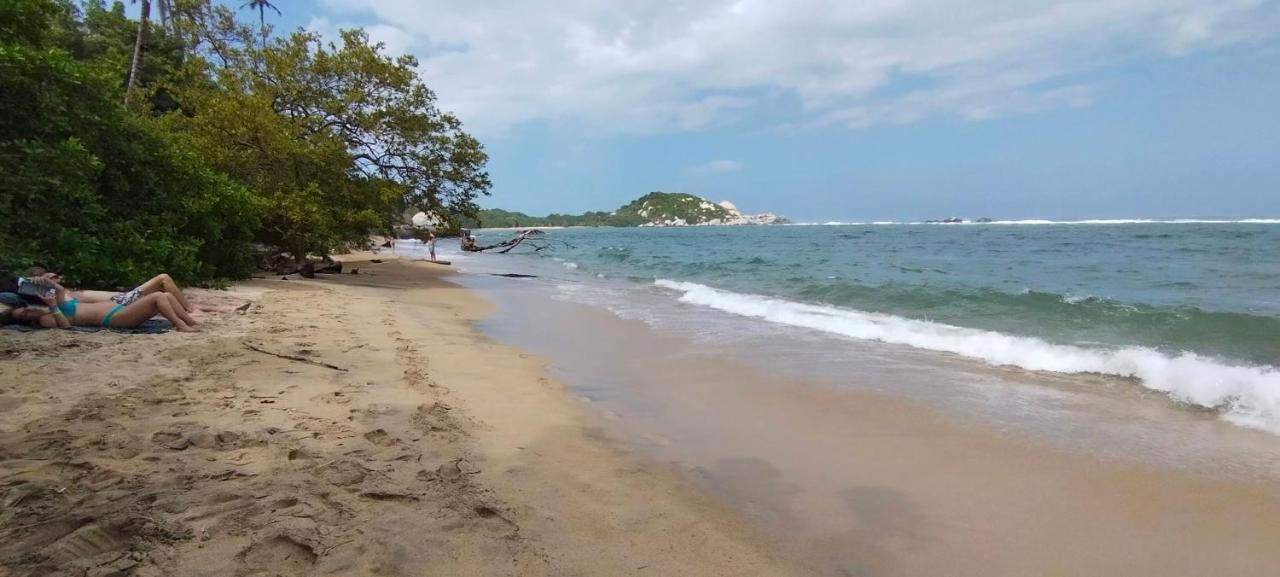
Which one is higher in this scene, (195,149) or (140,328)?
(195,149)

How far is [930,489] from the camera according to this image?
3.79 metres

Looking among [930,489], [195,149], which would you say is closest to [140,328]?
[930,489]

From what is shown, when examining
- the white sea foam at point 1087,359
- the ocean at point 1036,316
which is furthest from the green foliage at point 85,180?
the white sea foam at point 1087,359

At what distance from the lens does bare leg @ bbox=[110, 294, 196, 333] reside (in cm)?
631

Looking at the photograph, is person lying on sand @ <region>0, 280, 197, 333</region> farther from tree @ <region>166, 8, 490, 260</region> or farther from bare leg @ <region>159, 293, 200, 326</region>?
tree @ <region>166, 8, 490, 260</region>

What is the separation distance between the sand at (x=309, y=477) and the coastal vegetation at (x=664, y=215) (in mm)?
168915

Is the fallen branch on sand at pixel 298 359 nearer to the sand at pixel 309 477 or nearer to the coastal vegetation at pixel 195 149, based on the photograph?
the sand at pixel 309 477

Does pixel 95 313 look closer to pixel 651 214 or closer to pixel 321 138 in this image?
pixel 321 138

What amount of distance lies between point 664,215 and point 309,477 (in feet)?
590

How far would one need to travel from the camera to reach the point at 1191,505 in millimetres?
3574

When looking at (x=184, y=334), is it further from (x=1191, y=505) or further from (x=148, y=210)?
(x=1191, y=505)

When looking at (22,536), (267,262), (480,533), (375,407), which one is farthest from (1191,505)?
(267,262)

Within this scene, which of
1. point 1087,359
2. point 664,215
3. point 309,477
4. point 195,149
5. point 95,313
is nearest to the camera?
point 309,477

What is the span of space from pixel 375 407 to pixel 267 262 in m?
13.6
